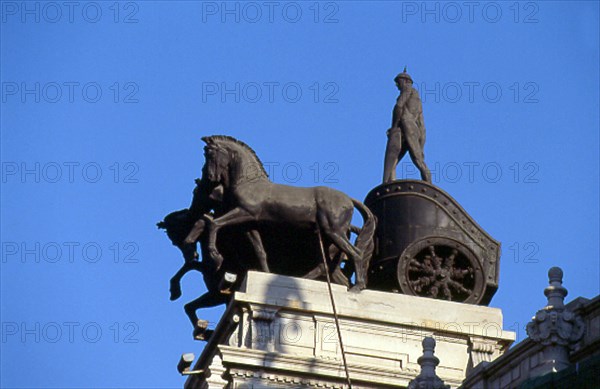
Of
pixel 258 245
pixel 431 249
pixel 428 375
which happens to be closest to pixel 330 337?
pixel 258 245

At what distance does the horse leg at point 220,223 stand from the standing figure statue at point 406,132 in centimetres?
446

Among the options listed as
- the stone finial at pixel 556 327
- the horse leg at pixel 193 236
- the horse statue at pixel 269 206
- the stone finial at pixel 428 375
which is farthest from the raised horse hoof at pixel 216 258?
the stone finial at pixel 556 327

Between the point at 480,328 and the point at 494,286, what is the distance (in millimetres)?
1621

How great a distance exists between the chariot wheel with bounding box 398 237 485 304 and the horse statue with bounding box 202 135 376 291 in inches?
40.1

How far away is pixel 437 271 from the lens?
46.7 metres

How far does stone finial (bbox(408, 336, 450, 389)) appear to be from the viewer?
3684cm

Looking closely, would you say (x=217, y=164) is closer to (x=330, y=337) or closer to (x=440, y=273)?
(x=330, y=337)

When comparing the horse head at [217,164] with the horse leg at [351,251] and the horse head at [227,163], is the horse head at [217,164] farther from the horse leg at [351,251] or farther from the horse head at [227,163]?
the horse leg at [351,251]

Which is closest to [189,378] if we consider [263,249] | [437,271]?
[263,249]

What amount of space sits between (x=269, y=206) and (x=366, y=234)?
7.98ft

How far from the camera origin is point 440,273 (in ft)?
153

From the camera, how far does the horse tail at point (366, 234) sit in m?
46.2

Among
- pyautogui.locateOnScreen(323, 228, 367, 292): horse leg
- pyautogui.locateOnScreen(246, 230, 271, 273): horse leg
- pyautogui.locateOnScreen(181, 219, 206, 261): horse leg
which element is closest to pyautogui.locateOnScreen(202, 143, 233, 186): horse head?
pyautogui.locateOnScreen(181, 219, 206, 261): horse leg

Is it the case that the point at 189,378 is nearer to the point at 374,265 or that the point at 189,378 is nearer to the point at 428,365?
the point at 374,265
